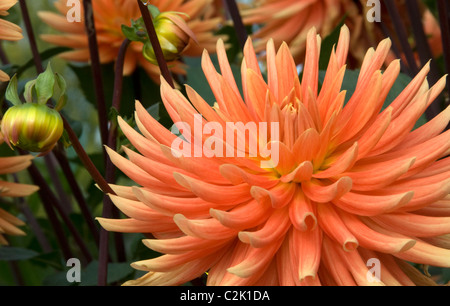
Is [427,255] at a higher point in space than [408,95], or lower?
lower

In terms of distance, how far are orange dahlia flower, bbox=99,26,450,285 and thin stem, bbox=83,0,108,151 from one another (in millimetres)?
145

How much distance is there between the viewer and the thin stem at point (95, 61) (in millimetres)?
565

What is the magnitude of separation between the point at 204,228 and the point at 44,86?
0.53ft

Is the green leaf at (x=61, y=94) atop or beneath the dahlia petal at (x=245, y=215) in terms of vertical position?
atop

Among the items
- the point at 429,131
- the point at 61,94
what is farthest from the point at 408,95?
the point at 61,94

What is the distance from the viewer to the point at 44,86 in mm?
426

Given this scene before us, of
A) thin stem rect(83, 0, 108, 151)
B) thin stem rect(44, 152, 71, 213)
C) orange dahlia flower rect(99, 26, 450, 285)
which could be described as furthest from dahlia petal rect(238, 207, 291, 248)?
thin stem rect(44, 152, 71, 213)

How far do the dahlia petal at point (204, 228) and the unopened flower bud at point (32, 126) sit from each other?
0.35 feet

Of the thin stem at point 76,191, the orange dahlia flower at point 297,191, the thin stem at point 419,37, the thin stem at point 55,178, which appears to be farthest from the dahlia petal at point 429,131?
the thin stem at point 55,178

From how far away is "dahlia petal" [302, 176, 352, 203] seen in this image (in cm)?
36

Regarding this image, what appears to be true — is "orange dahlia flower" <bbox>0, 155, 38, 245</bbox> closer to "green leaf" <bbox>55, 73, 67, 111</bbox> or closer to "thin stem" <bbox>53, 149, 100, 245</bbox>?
"thin stem" <bbox>53, 149, 100, 245</bbox>

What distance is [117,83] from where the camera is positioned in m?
0.54

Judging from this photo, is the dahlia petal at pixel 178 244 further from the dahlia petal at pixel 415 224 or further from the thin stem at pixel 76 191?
the thin stem at pixel 76 191

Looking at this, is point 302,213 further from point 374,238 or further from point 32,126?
point 32,126
